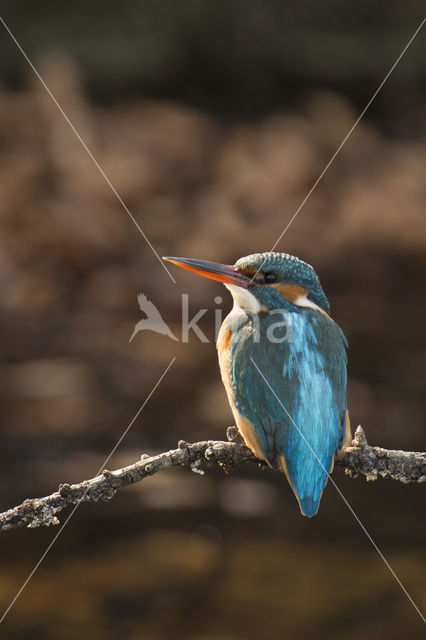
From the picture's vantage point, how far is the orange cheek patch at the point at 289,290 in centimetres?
273

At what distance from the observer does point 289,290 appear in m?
2.73

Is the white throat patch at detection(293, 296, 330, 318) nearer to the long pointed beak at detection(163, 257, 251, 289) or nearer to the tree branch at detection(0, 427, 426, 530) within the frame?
the long pointed beak at detection(163, 257, 251, 289)

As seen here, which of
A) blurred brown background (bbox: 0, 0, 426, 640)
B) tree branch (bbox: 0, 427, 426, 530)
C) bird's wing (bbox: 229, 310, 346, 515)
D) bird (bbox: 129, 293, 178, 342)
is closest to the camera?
tree branch (bbox: 0, 427, 426, 530)

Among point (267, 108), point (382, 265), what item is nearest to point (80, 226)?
point (267, 108)

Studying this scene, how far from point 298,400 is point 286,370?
0.09m

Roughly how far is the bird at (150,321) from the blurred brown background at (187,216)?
0.08 meters

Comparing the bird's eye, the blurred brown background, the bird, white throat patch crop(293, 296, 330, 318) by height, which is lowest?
the bird

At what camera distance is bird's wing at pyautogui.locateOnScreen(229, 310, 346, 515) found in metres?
2.48

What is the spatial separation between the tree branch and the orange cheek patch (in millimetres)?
437

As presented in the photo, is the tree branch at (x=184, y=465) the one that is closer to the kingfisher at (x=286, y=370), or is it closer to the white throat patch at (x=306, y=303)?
the kingfisher at (x=286, y=370)

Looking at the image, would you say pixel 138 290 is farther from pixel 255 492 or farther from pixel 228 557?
pixel 228 557

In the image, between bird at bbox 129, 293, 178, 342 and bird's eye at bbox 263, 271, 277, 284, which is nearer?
bird's eye at bbox 263, 271, 277, 284

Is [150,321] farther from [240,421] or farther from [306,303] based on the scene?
[240,421]

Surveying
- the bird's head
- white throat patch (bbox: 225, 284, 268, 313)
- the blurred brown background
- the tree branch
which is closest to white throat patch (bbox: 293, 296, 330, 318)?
the bird's head
